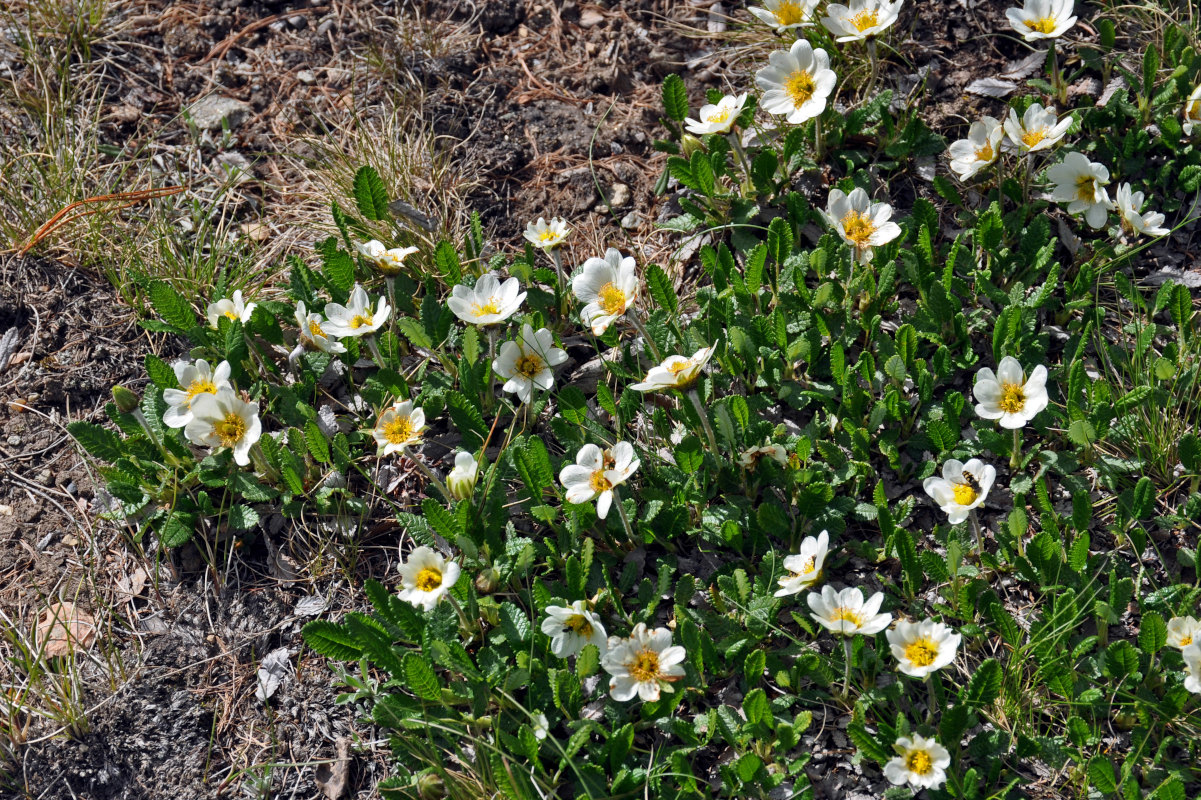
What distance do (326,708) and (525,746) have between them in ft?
1.96

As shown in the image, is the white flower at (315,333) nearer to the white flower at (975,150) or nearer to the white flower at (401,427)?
the white flower at (401,427)

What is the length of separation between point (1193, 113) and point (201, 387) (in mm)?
3222

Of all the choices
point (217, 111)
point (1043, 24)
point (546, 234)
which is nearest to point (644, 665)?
point (546, 234)

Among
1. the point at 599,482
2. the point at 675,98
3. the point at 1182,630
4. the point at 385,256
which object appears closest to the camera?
the point at 1182,630

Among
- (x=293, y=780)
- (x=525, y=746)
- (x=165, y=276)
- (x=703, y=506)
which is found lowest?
(x=293, y=780)

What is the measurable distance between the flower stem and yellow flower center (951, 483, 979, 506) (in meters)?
0.63

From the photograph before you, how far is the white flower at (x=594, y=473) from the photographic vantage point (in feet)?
8.31

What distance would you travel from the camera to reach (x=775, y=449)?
8.77 ft

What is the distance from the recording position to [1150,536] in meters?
2.66

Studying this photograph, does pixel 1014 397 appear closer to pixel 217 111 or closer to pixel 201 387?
pixel 201 387

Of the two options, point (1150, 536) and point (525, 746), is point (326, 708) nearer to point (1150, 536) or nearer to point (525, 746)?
point (525, 746)

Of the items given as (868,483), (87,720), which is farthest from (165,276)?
(868,483)

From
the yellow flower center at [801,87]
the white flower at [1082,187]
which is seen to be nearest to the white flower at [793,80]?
the yellow flower center at [801,87]

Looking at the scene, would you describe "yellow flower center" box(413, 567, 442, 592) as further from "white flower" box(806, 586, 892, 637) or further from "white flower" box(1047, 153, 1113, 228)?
"white flower" box(1047, 153, 1113, 228)
